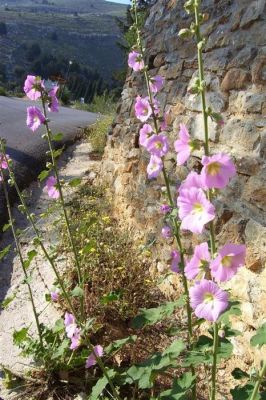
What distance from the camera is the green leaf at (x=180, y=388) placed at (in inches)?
77.5

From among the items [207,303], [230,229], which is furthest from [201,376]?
[207,303]

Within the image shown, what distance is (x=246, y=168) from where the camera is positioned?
9.52 ft

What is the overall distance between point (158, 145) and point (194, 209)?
652mm

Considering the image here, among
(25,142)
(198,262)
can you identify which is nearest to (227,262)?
(198,262)

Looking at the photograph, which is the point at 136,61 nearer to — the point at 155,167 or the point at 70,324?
the point at 155,167

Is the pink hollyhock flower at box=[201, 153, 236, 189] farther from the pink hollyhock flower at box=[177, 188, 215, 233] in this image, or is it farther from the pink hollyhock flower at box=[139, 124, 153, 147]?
the pink hollyhock flower at box=[139, 124, 153, 147]

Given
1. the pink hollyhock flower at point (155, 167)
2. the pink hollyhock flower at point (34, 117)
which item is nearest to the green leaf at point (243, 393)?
the pink hollyhock flower at point (155, 167)

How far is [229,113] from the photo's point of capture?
3186 mm

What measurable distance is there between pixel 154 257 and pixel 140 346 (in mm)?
1106

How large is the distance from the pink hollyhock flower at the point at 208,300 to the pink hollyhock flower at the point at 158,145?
0.78 metres

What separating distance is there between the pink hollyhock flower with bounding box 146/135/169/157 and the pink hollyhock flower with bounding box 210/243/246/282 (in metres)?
0.74

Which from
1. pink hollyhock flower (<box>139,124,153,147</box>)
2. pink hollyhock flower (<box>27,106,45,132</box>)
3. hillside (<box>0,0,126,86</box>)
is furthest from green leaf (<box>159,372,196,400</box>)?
hillside (<box>0,0,126,86</box>)

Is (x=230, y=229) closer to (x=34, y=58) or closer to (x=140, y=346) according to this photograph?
(x=140, y=346)

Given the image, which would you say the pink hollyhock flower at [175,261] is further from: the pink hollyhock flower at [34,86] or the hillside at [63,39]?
the hillside at [63,39]
